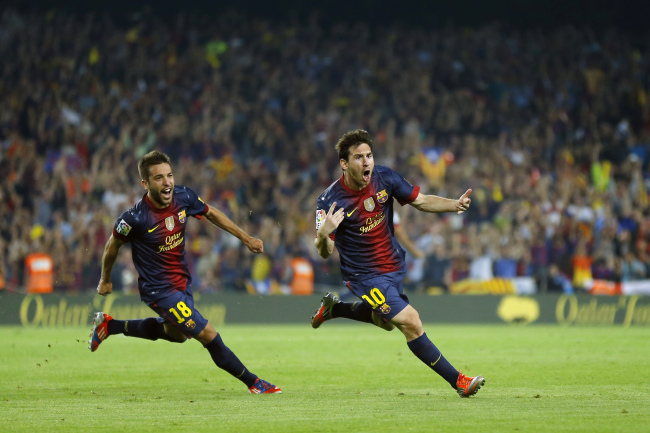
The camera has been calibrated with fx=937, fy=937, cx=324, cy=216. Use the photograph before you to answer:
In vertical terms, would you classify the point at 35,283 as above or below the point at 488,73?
below

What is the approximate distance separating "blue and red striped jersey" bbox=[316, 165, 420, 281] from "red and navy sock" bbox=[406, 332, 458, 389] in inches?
30.4

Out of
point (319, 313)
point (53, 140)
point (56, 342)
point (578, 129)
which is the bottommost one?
point (56, 342)

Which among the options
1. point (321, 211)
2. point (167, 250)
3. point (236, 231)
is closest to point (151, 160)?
point (167, 250)

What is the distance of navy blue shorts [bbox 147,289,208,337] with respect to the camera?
855 centimetres

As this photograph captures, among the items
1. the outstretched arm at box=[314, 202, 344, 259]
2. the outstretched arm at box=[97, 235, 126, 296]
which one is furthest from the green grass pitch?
the outstretched arm at box=[314, 202, 344, 259]

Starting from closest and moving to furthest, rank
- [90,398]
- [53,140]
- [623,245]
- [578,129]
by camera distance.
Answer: [90,398] < [623,245] < [53,140] < [578,129]

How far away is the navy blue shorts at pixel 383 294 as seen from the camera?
820 cm

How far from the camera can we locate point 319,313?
9.77 m

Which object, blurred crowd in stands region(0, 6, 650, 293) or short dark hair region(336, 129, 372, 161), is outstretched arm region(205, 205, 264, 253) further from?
blurred crowd in stands region(0, 6, 650, 293)

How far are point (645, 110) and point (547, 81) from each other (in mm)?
2804

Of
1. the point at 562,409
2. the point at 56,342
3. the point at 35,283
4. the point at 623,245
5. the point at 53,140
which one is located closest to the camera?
the point at 562,409

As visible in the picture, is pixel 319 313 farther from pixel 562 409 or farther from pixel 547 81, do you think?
pixel 547 81

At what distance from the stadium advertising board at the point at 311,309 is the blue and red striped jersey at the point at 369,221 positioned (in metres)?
10.8

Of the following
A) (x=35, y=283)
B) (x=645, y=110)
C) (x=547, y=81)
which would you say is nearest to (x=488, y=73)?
(x=547, y=81)
